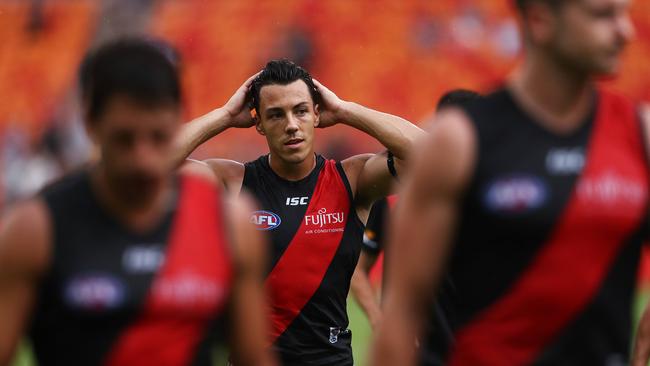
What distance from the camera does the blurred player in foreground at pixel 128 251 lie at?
12.7 ft

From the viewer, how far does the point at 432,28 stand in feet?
70.5

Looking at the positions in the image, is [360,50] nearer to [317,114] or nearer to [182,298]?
[317,114]

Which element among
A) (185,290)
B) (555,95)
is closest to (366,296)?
Answer: (555,95)

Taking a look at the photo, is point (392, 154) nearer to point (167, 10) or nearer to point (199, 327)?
point (199, 327)

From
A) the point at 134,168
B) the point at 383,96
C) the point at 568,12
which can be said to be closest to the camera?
the point at 134,168

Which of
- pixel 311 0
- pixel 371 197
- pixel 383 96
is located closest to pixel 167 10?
pixel 311 0

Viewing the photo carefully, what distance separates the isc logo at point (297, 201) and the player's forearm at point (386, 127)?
2.01ft

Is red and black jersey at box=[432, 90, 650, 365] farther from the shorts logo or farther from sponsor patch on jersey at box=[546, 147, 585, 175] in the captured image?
the shorts logo

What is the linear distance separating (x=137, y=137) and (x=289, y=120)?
4111 millimetres

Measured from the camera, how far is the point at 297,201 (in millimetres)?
7949

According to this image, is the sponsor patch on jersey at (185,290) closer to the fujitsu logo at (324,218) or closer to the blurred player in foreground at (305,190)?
the blurred player in foreground at (305,190)

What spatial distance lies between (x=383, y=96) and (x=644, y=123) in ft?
54.7

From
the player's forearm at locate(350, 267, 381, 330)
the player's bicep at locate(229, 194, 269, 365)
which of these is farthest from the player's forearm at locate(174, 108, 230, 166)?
the player's bicep at locate(229, 194, 269, 365)

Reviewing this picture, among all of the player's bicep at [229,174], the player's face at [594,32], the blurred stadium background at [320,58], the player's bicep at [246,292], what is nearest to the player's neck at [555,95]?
the player's face at [594,32]
